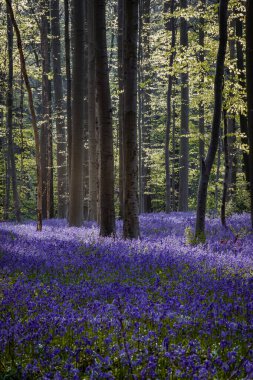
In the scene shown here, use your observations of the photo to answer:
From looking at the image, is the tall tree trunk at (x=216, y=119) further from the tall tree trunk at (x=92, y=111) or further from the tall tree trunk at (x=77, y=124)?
the tall tree trunk at (x=92, y=111)

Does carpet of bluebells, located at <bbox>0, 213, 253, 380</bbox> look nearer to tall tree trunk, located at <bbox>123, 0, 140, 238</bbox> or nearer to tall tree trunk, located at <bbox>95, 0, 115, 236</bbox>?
tall tree trunk, located at <bbox>123, 0, 140, 238</bbox>

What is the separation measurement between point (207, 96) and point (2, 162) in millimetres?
21815

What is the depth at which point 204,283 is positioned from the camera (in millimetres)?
6473

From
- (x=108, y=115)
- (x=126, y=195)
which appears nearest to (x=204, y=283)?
(x=126, y=195)

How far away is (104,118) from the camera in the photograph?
11680mm

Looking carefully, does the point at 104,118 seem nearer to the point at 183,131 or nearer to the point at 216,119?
the point at 216,119

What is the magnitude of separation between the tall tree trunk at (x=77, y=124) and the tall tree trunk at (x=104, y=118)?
4495 mm

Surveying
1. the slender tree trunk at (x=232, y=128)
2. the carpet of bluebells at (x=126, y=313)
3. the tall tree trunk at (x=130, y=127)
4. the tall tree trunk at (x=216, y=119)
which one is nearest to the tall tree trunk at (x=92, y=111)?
the slender tree trunk at (x=232, y=128)

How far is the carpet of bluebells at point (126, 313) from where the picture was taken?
363cm

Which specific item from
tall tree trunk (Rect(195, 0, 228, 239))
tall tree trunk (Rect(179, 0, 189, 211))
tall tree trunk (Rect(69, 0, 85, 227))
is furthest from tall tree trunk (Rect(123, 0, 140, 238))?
tall tree trunk (Rect(179, 0, 189, 211))

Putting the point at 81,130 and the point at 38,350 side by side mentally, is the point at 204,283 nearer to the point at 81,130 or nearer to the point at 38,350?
the point at 38,350

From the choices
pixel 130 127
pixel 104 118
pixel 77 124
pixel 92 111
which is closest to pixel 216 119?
pixel 130 127

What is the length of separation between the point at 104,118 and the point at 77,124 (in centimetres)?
467

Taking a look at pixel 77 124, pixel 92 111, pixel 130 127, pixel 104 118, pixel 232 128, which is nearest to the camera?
pixel 130 127
